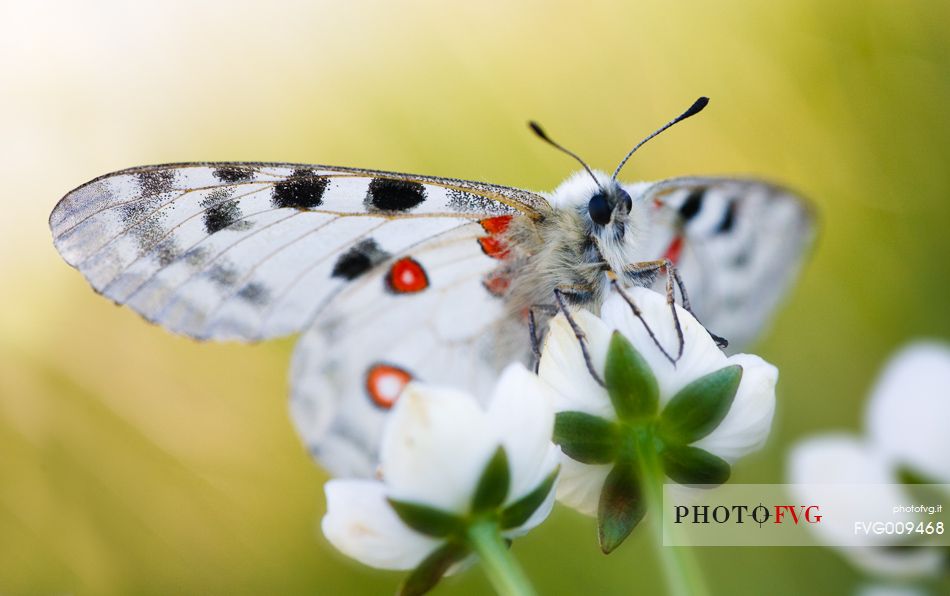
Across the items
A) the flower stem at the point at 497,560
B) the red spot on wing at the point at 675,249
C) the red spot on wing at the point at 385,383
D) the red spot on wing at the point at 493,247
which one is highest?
the red spot on wing at the point at 675,249

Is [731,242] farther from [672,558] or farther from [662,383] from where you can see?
[672,558]

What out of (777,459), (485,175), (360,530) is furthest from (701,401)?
(485,175)

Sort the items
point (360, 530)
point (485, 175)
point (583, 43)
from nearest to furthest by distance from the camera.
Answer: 1. point (360, 530)
2. point (485, 175)
3. point (583, 43)

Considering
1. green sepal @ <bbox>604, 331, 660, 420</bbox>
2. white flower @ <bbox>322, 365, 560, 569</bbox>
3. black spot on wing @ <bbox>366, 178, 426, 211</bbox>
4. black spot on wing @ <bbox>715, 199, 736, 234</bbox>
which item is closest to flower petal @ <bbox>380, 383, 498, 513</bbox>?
white flower @ <bbox>322, 365, 560, 569</bbox>

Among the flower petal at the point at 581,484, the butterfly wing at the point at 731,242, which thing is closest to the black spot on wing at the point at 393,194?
the butterfly wing at the point at 731,242

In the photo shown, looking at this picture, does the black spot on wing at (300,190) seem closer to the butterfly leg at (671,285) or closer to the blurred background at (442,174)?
the butterfly leg at (671,285)

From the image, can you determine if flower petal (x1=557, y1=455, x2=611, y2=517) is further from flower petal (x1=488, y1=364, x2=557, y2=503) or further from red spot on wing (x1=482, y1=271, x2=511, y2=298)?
red spot on wing (x1=482, y1=271, x2=511, y2=298)

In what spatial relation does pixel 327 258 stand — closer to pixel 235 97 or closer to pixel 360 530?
pixel 360 530
